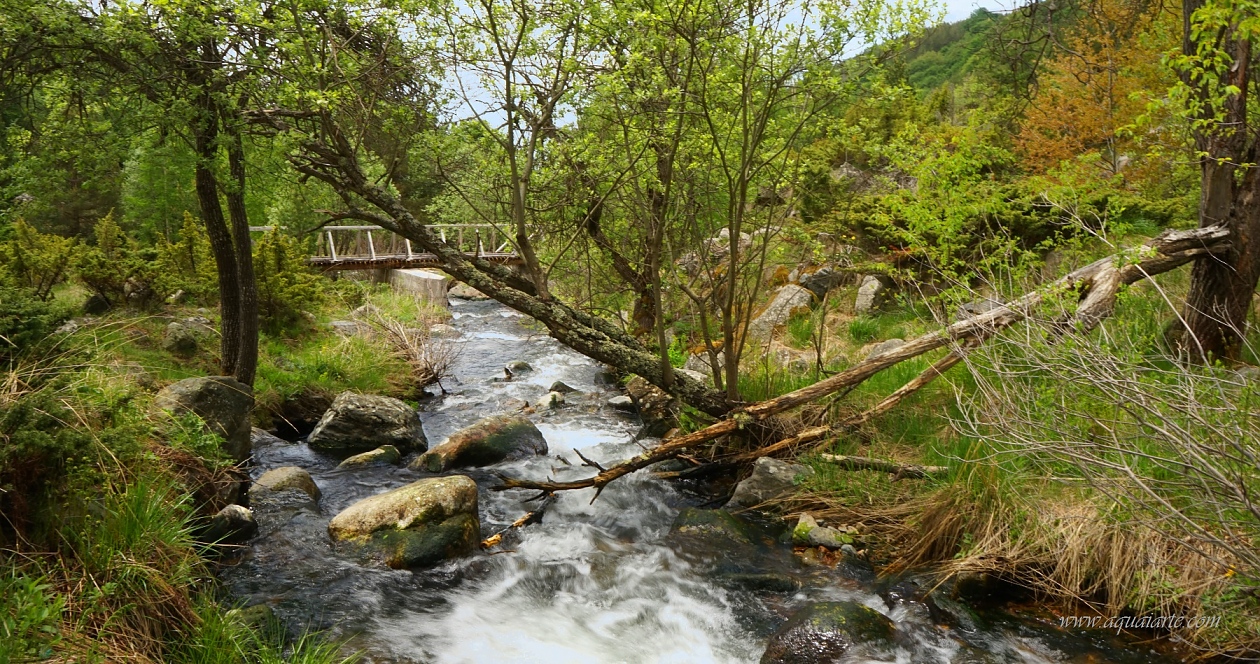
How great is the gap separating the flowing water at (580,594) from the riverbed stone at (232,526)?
0.41 ft

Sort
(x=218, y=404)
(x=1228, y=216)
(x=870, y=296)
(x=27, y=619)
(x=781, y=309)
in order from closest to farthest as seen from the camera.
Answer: (x=27, y=619) → (x=218, y=404) → (x=1228, y=216) → (x=781, y=309) → (x=870, y=296)

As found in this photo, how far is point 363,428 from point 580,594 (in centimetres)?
401

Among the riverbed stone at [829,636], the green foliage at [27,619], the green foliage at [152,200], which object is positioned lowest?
the riverbed stone at [829,636]

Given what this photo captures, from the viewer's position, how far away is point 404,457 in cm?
795

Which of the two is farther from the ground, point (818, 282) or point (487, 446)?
point (818, 282)

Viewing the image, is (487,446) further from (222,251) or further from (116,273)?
(116,273)

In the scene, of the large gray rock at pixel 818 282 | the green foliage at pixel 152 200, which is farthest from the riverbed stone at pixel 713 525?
the green foliage at pixel 152 200

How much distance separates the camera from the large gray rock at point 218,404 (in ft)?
18.3

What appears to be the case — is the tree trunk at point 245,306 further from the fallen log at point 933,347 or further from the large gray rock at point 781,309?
the large gray rock at point 781,309

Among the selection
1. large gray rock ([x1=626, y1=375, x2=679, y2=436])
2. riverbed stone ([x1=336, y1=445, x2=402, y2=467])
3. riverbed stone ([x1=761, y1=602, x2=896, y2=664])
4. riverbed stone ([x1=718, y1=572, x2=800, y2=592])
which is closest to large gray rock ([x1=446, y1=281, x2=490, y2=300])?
large gray rock ([x1=626, y1=375, x2=679, y2=436])

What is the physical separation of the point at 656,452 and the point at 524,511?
Result: 1.28 meters

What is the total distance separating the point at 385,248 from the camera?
2161 centimetres

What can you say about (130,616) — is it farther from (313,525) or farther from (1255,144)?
(1255,144)

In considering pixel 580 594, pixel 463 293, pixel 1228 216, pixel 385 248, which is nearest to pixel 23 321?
pixel 580 594
